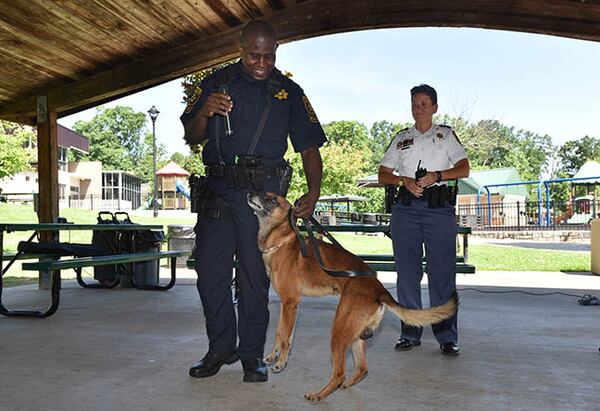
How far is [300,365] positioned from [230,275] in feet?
2.81

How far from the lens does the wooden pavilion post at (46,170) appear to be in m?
7.50

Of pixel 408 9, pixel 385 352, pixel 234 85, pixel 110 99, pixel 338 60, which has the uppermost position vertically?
pixel 338 60

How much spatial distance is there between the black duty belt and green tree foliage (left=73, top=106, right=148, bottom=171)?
80.2m

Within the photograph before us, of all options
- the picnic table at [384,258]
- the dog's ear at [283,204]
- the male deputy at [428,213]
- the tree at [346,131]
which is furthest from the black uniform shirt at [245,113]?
the tree at [346,131]

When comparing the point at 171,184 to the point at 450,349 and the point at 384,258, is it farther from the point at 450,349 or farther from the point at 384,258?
the point at 450,349

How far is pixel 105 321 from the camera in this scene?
16.9 ft

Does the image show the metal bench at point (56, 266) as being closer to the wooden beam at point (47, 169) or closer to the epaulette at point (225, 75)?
the wooden beam at point (47, 169)

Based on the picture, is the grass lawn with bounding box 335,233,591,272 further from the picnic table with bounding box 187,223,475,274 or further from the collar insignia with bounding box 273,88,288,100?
the collar insignia with bounding box 273,88,288,100

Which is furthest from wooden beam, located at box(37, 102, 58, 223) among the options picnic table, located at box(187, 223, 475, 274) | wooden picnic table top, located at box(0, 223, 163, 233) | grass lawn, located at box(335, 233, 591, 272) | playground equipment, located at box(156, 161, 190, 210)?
playground equipment, located at box(156, 161, 190, 210)

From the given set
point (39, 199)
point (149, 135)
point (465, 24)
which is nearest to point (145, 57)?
point (39, 199)

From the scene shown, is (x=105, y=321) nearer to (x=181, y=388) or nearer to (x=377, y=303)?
(x=181, y=388)

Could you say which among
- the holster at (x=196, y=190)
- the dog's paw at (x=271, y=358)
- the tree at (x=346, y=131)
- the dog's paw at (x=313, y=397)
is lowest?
the dog's paw at (x=313, y=397)

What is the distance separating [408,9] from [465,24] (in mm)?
676

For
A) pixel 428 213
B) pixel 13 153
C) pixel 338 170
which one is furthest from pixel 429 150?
pixel 338 170
